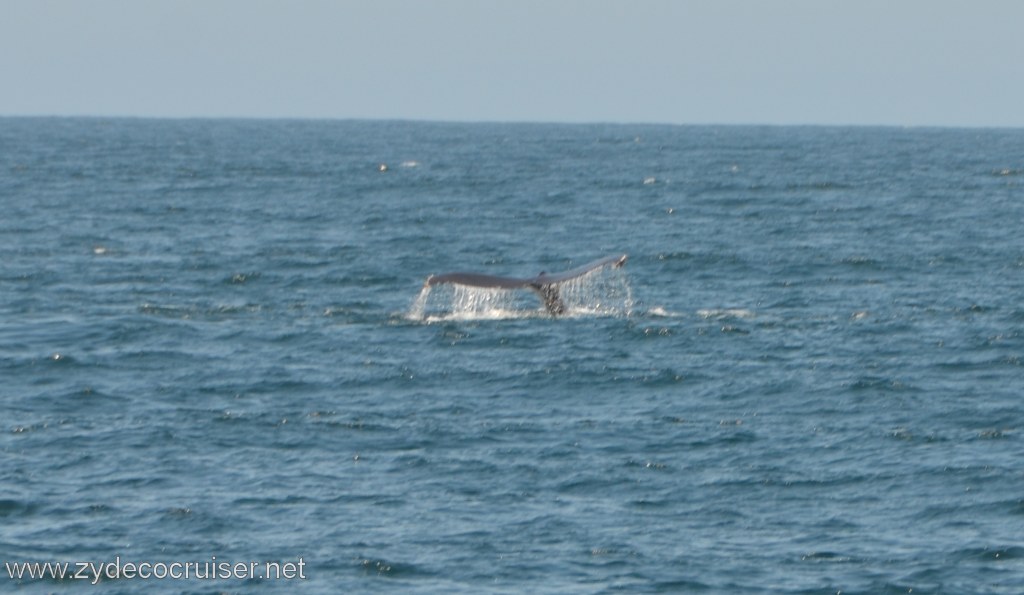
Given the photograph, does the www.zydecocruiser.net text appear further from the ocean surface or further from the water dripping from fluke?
the water dripping from fluke

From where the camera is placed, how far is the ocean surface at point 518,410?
21641mm

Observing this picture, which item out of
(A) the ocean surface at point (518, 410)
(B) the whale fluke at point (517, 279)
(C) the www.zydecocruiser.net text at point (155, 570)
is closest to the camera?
(C) the www.zydecocruiser.net text at point (155, 570)

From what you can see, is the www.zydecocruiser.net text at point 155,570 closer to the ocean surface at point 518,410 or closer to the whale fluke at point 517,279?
the ocean surface at point 518,410

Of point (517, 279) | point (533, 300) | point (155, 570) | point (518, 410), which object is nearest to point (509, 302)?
point (533, 300)

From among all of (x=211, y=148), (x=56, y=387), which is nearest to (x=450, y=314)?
(x=56, y=387)

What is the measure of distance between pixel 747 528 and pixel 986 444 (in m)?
6.16

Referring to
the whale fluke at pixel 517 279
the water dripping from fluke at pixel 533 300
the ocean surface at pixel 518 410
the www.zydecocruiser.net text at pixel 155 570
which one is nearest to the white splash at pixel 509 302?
the water dripping from fluke at pixel 533 300

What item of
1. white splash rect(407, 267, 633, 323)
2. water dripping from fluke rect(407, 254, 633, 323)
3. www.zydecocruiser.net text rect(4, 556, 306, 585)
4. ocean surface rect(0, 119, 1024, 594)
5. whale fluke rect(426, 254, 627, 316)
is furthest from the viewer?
white splash rect(407, 267, 633, 323)

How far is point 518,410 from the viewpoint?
97.4 feet

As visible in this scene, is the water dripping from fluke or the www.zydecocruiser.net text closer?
the www.zydecocruiser.net text

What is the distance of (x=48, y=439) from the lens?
27.1m

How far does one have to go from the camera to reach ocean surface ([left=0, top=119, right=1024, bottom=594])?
71.0 feet

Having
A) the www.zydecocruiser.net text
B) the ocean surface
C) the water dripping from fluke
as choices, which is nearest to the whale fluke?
the water dripping from fluke

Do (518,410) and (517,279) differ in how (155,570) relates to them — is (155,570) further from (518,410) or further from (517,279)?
(517,279)
